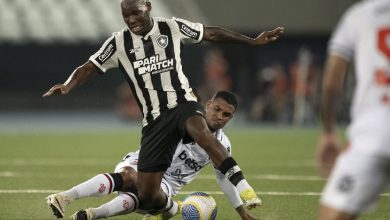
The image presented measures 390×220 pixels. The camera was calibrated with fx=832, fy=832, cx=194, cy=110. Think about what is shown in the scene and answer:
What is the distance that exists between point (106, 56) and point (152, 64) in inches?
18.1

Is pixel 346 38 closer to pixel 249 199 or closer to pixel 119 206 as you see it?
pixel 249 199

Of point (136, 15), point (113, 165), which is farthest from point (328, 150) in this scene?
point (113, 165)

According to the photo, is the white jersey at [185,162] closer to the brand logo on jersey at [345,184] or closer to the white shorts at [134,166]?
the white shorts at [134,166]

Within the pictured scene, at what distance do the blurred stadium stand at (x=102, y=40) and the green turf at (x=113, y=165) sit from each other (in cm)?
744

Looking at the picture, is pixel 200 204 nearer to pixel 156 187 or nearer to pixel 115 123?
pixel 156 187

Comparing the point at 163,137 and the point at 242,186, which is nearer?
the point at 242,186

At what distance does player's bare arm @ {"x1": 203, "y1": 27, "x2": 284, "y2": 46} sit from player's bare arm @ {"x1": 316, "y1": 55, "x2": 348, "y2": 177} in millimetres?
3137

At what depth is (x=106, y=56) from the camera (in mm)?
7527

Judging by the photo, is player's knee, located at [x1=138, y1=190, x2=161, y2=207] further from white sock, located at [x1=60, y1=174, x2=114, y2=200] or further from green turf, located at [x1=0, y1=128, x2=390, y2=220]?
green turf, located at [x1=0, y1=128, x2=390, y2=220]

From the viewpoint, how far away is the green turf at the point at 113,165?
8484 millimetres

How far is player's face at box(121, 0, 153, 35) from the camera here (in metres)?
7.24

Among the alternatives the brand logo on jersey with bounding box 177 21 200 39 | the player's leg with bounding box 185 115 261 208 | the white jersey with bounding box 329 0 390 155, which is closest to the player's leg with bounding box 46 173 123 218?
the player's leg with bounding box 185 115 261 208

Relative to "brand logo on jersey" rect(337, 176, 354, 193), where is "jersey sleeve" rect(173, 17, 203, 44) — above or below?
above

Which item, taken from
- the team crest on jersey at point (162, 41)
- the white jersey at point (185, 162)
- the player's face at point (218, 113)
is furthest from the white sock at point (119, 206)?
the team crest on jersey at point (162, 41)
